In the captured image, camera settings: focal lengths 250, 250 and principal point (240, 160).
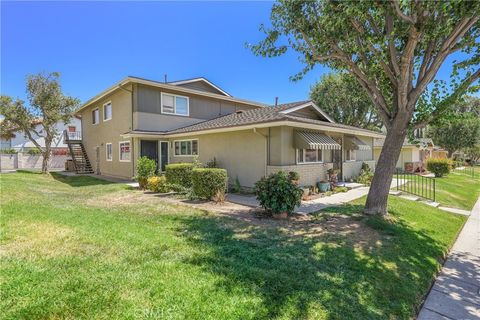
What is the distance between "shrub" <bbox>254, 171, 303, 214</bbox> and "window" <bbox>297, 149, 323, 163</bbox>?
18.1 feet

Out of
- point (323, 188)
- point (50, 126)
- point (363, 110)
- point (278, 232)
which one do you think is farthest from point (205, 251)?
point (363, 110)

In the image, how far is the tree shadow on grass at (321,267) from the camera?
13.5 feet

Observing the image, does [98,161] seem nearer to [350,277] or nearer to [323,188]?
[323,188]

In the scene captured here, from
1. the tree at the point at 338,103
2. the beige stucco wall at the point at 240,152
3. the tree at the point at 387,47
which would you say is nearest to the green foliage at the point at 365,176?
the beige stucco wall at the point at 240,152

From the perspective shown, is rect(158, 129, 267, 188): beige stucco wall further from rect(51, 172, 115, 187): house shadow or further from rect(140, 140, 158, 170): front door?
rect(51, 172, 115, 187): house shadow

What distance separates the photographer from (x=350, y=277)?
5023mm

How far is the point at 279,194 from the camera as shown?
352 inches

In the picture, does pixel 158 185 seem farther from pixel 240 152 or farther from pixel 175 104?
pixel 175 104

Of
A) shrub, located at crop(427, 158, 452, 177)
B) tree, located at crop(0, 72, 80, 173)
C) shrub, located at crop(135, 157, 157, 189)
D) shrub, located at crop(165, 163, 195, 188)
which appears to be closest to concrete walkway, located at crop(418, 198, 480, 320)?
shrub, located at crop(165, 163, 195, 188)

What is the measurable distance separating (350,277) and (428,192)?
15441mm

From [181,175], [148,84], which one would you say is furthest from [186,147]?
[181,175]

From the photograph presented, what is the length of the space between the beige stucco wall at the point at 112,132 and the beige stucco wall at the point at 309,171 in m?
12.5

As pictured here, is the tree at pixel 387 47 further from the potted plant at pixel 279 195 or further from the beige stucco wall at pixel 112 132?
the beige stucco wall at pixel 112 132

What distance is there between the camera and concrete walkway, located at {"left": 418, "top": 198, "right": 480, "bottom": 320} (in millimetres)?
4410
